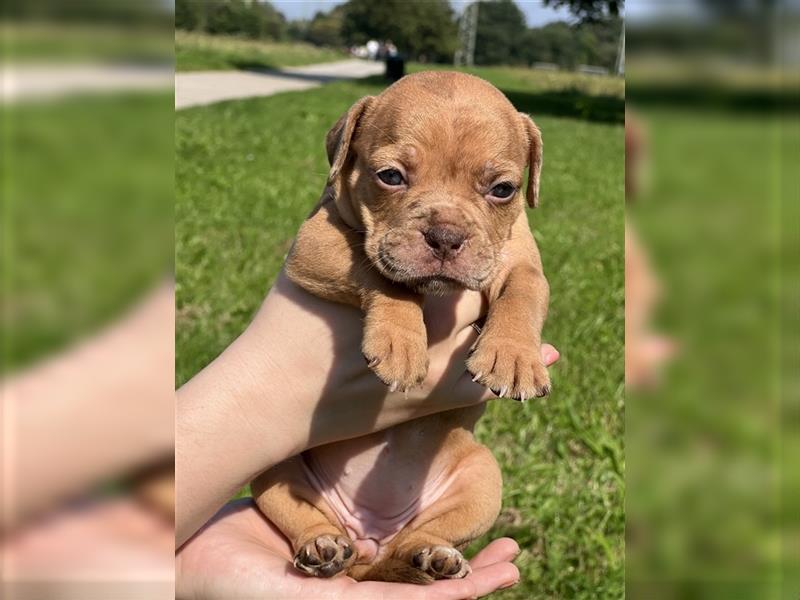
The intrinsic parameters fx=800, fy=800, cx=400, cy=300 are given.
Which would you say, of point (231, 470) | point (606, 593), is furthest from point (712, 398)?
point (606, 593)

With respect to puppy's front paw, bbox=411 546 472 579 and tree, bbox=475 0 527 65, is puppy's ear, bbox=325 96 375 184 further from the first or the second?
puppy's front paw, bbox=411 546 472 579

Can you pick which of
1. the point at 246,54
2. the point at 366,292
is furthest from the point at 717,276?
the point at 246,54

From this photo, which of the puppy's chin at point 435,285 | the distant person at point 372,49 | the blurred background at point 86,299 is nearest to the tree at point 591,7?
the distant person at point 372,49

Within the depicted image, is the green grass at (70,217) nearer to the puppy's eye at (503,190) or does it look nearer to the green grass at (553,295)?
the green grass at (553,295)

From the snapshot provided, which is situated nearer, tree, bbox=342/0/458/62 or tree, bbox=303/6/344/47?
tree, bbox=303/6/344/47

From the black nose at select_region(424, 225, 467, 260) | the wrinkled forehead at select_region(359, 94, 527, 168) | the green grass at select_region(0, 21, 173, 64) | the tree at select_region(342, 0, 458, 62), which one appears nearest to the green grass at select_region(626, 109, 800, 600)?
the green grass at select_region(0, 21, 173, 64)

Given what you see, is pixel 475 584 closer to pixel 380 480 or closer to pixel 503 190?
pixel 380 480

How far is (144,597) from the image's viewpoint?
4.35 feet

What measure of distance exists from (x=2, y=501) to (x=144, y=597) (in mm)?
343

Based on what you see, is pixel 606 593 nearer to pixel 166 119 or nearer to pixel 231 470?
pixel 231 470

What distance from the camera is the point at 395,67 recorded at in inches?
146

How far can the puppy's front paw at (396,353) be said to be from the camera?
7.57ft

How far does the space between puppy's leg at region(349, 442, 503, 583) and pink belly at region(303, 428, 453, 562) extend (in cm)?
8

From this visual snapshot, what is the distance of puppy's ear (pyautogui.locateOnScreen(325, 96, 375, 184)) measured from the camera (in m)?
2.84
